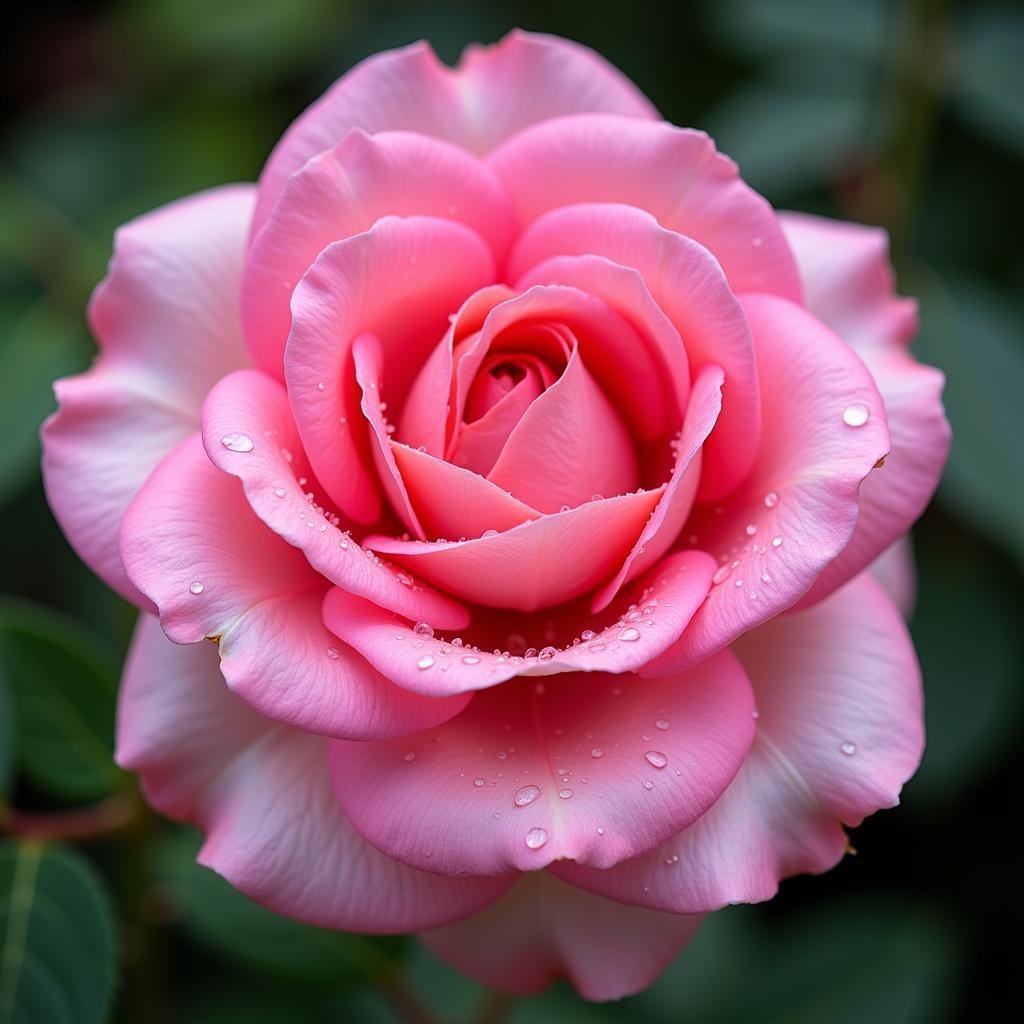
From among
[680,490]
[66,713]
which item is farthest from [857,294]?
[66,713]

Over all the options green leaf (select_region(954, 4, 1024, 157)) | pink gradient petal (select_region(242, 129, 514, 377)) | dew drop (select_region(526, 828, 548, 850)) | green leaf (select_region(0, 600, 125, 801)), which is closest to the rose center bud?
pink gradient petal (select_region(242, 129, 514, 377))

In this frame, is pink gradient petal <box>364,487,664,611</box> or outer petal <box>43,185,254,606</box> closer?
pink gradient petal <box>364,487,664,611</box>

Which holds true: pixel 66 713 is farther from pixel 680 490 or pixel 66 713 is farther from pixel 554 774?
pixel 680 490

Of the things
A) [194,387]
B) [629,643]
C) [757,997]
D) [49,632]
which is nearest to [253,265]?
[194,387]

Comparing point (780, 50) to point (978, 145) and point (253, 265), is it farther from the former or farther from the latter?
point (253, 265)

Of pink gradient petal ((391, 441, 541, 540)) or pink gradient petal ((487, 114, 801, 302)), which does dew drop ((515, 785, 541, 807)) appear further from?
pink gradient petal ((487, 114, 801, 302))
